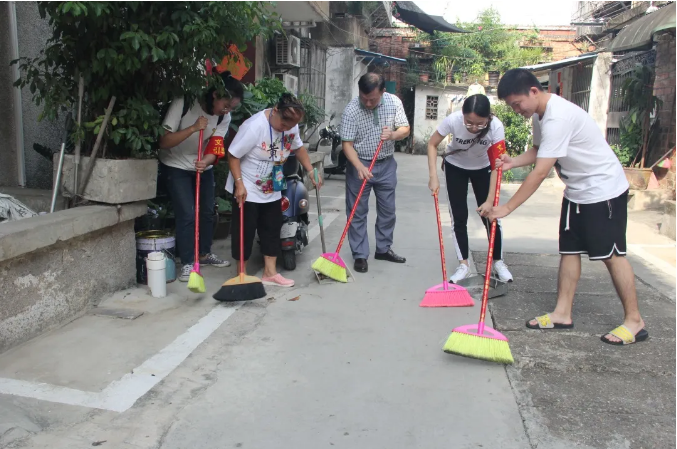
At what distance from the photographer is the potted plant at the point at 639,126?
8.93 metres

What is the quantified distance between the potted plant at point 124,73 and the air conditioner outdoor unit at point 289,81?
640cm

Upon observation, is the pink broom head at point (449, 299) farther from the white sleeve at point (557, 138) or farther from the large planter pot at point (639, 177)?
the large planter pot at point (639, 177)

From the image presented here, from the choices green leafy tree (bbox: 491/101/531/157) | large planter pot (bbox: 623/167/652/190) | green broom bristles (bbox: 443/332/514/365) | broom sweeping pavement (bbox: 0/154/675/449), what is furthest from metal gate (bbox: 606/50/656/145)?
green broom bristles (bbox: 443/332/514/365)

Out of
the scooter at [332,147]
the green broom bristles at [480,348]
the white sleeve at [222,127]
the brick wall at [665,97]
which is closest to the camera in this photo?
the green broom bristles at [480,348]

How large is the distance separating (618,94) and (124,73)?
10.8m

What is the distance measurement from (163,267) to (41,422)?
5.50ft

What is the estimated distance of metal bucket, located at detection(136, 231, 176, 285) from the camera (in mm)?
4355

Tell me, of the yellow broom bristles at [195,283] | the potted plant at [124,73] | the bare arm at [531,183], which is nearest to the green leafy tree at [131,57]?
the potted plant at [124,73]

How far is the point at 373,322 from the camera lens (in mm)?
3848

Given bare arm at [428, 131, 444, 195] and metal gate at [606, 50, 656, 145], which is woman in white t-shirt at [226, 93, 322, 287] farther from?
metal gate at [606, 50, 656, 145]

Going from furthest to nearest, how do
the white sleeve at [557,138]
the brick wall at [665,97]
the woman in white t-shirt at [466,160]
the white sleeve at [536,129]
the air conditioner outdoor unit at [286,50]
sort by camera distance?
1. the air conditioner outdoor unit at [286,50]
2. the brick wall at [665,97]
3. the woman in white t-shirt at [466,160]
4. the white sleeve at [536,129]
5. the white sleeve at [557,138]

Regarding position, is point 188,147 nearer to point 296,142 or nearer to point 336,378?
point 296,142

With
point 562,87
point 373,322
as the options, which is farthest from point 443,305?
point 562,87

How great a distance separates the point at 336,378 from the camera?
303 centimetres
